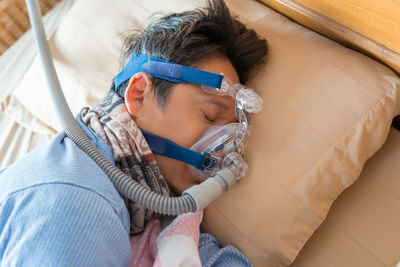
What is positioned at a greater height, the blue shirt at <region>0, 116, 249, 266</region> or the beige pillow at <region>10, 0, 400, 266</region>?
the blue shirt at <region>0, 116, 249, 266</region>

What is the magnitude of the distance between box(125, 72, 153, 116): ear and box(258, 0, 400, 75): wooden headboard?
21.2 inches

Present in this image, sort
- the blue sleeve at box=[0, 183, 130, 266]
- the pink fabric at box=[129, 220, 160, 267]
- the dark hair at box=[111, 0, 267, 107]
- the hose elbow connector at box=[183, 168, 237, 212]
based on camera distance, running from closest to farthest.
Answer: the blue sleeve at box=[0, 183, 130, 266]
the hose elbow connector at box=[183, 168, 237, 212]
the pink fabric at box=[129, 220, 160, 267]
the dark hair at box=[111, 0, 267, 107]

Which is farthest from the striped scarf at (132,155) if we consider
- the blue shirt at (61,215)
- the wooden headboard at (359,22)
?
the wooden headboard at (359,22)

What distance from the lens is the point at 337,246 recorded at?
3.36 ft

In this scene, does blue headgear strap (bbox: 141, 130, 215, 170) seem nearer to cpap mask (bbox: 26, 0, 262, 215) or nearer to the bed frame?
cpap mask (bbox: 26, 0, 262, 215)

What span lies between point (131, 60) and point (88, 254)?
57 centimetres

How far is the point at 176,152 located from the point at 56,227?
36cm

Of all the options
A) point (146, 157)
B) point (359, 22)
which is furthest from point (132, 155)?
point (359, 22)

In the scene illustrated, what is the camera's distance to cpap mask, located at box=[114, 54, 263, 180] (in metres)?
0.97

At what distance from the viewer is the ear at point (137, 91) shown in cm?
102

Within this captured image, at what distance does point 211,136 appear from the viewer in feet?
3.23

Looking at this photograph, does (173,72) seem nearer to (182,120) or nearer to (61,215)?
(182,120)

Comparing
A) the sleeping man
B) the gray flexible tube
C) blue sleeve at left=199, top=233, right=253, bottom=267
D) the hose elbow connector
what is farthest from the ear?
blue sleeve at left=199, top=233, right=253, bottom=267

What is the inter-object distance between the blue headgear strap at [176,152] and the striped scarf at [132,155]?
1.0 inches
